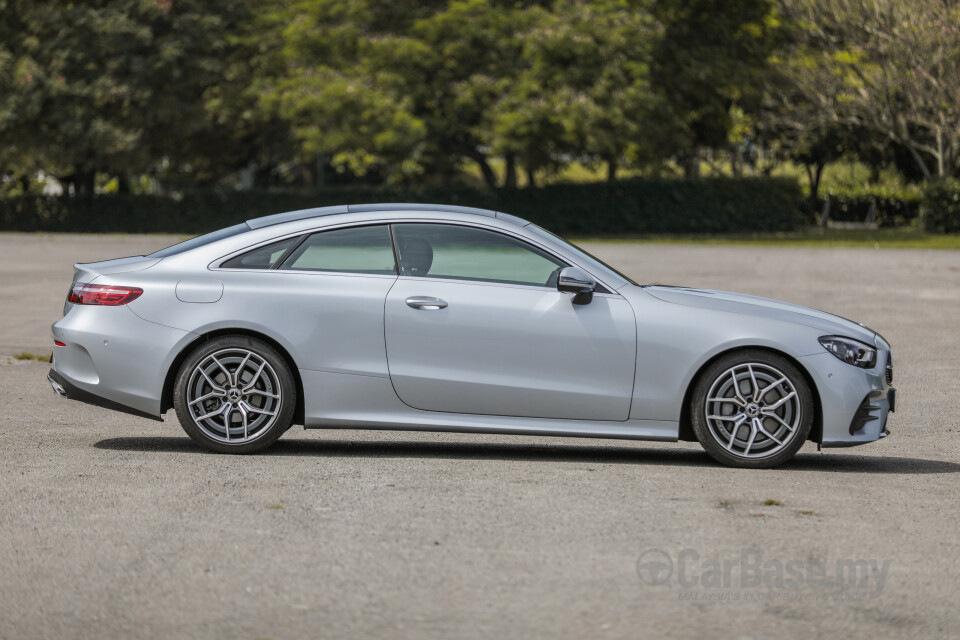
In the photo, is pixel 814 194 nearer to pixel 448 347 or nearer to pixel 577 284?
pixel 577 284

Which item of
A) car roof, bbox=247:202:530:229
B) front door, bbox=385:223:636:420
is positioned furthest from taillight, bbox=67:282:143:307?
front door, bbox=385:223:636:420

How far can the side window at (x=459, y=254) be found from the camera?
774cm

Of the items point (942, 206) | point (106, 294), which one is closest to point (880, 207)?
point (942, 206)

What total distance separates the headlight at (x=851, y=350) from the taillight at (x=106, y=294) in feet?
12.8

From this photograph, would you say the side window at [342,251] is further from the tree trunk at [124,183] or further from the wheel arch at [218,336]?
the tree trunk at [124,183]

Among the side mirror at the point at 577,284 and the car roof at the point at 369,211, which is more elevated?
the car roof at the point at 369,211

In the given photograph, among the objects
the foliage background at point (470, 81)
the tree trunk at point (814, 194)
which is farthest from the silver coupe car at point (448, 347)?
the tree trunk at point (814, 194)

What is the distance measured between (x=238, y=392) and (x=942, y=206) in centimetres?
4055

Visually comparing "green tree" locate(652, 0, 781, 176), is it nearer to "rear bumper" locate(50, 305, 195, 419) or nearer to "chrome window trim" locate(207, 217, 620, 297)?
"chrome window trim" locate(207, 217, 620, 297)

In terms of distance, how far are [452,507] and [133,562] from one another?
5.24 ft

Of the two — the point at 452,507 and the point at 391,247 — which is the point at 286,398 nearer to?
the point at 391,247

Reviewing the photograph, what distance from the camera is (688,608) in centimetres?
485

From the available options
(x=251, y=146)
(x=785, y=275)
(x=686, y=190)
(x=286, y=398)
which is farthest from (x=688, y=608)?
(x=251, y=146)

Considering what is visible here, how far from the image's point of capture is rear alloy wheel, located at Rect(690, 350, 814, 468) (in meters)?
7.53
